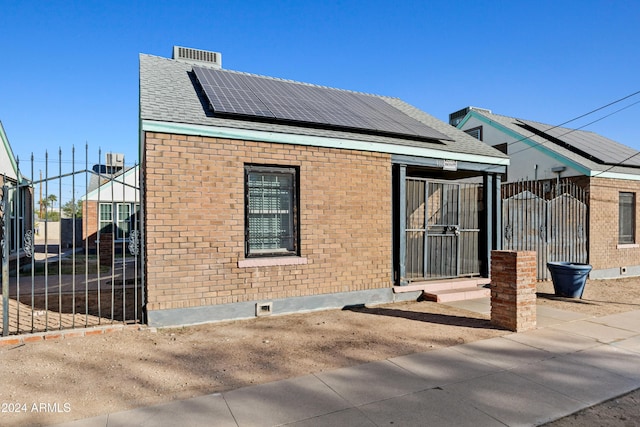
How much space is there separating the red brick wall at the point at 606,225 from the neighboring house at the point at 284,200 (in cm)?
502

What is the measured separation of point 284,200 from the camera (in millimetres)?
7223

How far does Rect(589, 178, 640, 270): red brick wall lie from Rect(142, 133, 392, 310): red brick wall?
8.42 m

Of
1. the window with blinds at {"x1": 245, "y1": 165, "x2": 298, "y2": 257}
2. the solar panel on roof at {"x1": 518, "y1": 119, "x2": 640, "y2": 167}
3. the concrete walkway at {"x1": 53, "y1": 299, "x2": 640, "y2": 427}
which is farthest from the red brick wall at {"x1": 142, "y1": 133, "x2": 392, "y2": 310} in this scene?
the solar panel on roof at {"x1": 518, "y1": 119, "x2": 640, "y2": 167}

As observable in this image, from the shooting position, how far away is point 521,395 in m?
3.85

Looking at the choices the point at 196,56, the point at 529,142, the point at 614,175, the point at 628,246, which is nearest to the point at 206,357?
the point at 196,56

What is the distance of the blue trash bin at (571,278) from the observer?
342 inches

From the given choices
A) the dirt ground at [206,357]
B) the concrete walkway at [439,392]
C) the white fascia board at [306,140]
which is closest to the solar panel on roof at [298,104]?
the white fascia board at [306,140]

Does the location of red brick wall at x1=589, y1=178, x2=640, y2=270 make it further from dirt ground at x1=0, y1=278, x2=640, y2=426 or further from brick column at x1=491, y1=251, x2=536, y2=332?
brick column at x1=491, y1=251, x2=536, y2=332

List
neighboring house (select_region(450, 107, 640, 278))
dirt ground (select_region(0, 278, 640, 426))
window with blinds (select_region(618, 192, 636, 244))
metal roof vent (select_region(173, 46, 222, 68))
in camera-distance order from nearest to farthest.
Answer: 1. dirt ground (select_region(0, 278, 640, 426))
2. metal roof vent (select_region(173, 46, 222, 68))
3. neighboring house (select_region(450, 107, 640, 278))
4. window with blinds (select_region(618, 192, 636, 244))

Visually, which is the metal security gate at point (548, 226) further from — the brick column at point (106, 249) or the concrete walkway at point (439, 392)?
the brick column at point (106, 249)

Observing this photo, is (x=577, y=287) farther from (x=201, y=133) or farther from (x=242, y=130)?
(x=201, y=133)

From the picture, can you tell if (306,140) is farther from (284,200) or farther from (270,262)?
(270,262)

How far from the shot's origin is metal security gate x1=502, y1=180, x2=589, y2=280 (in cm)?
1084

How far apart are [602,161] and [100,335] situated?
1527 cm
